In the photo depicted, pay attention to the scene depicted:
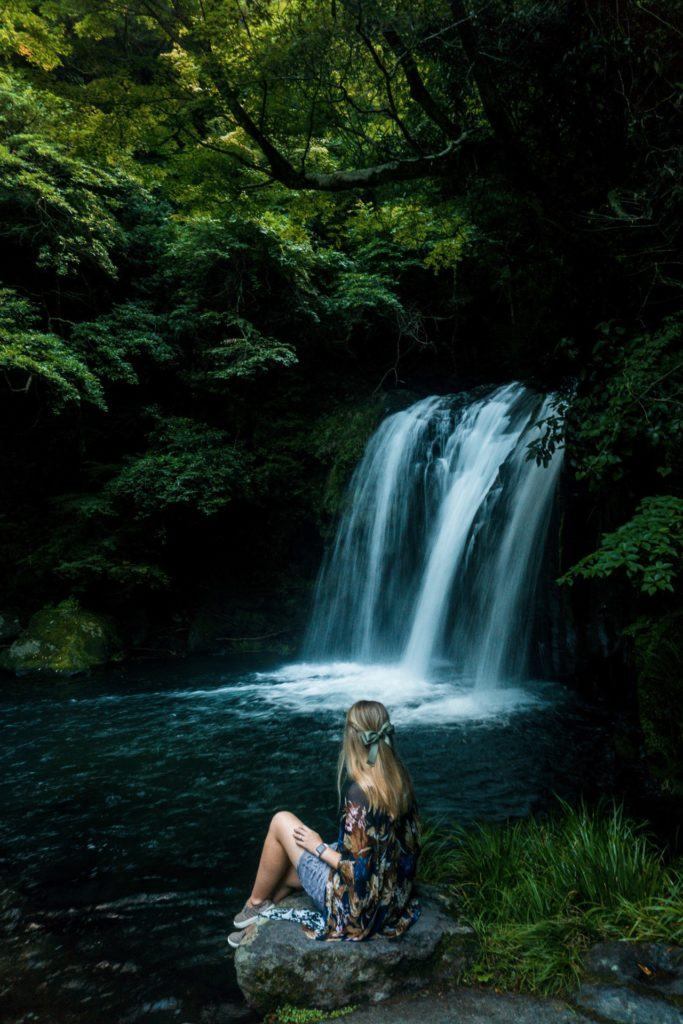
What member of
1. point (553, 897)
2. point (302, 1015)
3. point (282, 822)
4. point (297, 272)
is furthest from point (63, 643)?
point (553, 897)

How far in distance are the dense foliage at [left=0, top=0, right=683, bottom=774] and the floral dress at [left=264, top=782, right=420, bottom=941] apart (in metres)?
2.29

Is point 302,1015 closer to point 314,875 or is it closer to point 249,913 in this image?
point 314,875

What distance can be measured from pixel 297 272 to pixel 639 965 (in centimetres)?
1195

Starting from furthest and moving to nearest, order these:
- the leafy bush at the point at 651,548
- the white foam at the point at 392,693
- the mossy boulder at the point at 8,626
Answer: the mossy boulder at the point at 8,626 → the white foam at the point at 392,693 → the leafy bush at the point at 651,548

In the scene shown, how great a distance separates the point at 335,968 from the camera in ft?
8.55

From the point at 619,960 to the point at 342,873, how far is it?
134cm

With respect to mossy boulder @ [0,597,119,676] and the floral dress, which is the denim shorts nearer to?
the floral dress

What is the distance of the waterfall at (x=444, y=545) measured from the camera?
820cm

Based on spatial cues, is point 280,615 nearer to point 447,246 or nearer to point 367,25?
point 447,246

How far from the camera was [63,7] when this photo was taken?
20.2 feet

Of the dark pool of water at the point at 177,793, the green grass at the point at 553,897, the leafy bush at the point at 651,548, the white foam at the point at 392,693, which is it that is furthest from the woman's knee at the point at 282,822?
the white foam at the point at 392,693

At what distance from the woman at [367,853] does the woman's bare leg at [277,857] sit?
0.39ft

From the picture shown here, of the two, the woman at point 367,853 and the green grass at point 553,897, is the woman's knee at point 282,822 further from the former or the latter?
the green grass at point 553,897

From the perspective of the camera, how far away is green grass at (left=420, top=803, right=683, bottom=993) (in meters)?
2.70
